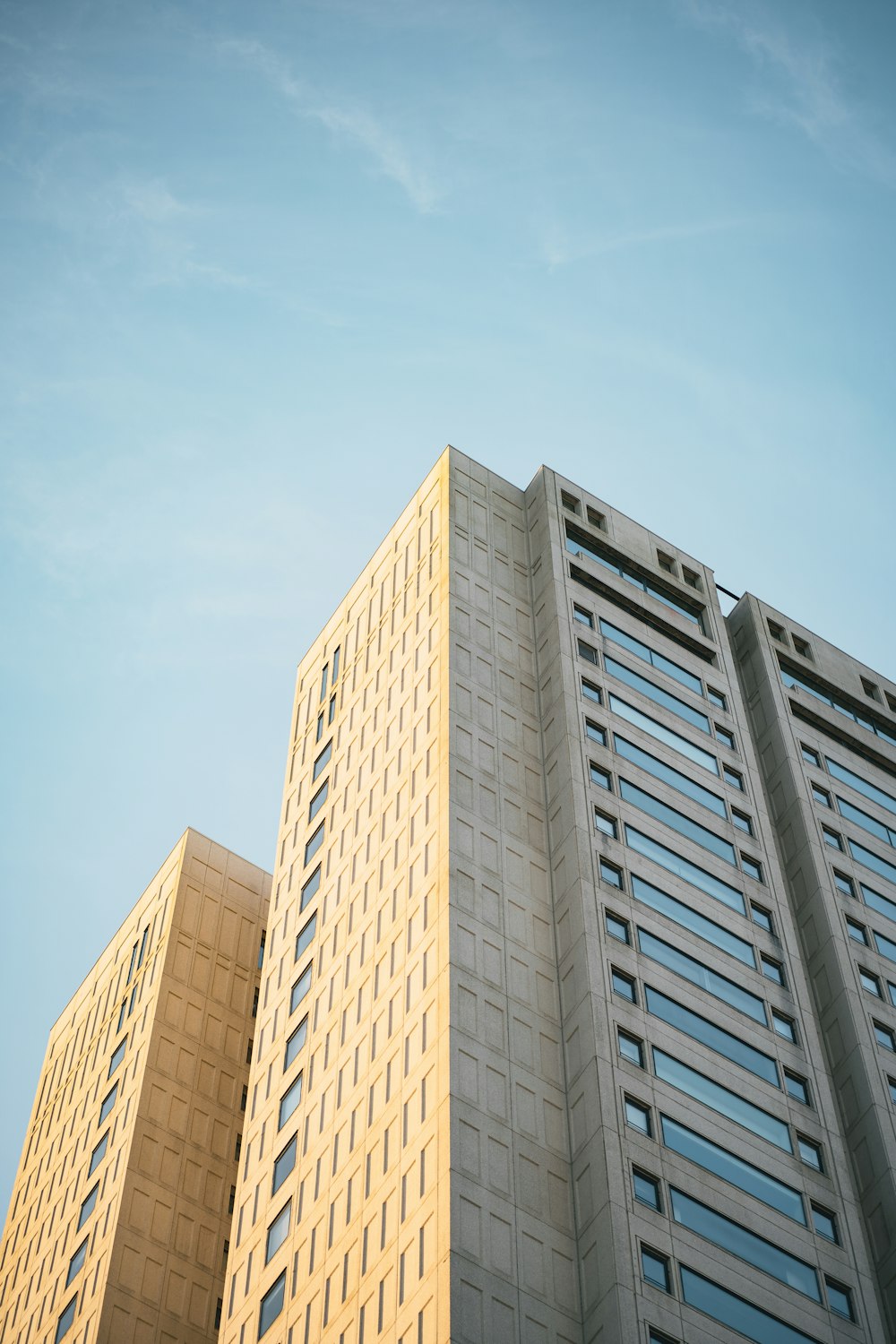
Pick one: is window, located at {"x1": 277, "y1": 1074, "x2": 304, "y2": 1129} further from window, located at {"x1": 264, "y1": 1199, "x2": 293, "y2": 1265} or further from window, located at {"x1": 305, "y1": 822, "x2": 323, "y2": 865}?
window, located at {"x1": 305, "y1": 822, "x2": 323, "y2": 865}

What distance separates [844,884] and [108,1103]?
36581 mm

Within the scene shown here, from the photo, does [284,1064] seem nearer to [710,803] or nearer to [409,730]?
[409,730]

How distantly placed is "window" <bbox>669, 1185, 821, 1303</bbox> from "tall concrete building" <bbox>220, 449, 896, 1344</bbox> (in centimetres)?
9

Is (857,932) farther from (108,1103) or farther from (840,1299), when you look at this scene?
(108,1103)

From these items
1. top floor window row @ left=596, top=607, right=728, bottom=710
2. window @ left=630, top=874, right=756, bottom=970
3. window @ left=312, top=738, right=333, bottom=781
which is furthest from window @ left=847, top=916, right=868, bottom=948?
window @ left=312, top=738, right=333, bottom=781

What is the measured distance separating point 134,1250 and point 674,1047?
26984 millimetres

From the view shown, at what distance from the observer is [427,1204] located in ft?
159

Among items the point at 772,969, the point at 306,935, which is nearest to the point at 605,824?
the point at 772,969

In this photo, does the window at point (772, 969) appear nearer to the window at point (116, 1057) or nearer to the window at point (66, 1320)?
the window at point (66, 1320)

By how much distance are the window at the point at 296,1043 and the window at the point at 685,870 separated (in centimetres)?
1440

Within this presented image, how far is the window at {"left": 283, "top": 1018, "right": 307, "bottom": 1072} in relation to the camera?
209 ft

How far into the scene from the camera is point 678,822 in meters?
66.7

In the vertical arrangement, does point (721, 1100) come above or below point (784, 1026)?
below

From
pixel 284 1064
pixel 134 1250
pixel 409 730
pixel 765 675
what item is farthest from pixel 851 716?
pixel 134 1250
